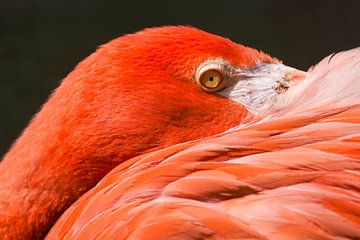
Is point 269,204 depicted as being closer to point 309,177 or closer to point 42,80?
point 309,177

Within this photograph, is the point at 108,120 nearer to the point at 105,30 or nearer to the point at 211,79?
the point at 211,79

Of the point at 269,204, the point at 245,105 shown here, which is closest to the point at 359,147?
the point at 269,204

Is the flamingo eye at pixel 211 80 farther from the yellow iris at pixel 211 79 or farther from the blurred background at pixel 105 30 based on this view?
the blurred background at pixel 105 30

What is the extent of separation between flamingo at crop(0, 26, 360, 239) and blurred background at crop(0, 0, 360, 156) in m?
2.61

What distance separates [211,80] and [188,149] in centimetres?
A: 41

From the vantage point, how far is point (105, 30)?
4.89 meters

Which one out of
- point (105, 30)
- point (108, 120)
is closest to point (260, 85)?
Result: point (108, 120)

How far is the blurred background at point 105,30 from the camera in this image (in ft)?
15.8

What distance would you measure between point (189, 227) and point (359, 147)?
0.41 metres

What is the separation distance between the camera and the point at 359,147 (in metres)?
1.66

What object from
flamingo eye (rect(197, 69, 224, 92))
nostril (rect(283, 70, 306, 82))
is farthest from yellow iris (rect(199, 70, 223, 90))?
nostril (rect(283, 70, 306, 82))

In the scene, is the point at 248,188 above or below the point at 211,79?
below

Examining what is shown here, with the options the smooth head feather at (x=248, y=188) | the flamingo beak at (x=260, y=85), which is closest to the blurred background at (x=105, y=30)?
the flamingo beak at (x=260, y=85)

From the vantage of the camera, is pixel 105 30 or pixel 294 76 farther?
pixel 105 30
